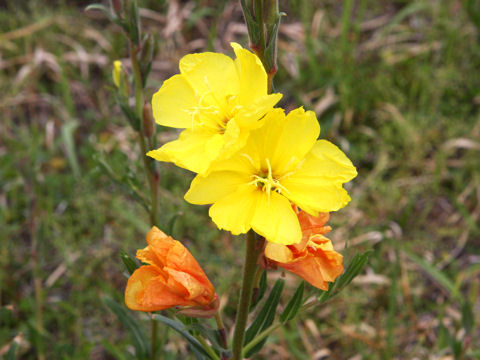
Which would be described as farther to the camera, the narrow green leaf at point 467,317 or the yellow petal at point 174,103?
the narrow green leaf at point 467,317

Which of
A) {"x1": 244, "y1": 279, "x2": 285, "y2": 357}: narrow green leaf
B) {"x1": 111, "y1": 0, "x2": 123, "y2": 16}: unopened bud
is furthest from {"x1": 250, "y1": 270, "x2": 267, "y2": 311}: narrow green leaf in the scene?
{"x1": 111, "y1": 0, "x2": 123, "y2": 16}: unopened bud

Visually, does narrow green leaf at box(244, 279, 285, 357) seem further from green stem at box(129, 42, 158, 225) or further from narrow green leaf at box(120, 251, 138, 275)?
green stem at box(129, 42, 158, 225)

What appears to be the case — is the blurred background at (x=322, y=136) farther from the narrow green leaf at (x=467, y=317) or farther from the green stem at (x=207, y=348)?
the green stem at (x=207, y=348)

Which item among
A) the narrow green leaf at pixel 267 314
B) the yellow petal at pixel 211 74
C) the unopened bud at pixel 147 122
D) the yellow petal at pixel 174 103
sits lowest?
the narrow green leaf at pixel 267 314

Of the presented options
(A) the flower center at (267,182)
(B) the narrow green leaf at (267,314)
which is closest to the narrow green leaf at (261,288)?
(B) the narrow green leaf at (267,314)

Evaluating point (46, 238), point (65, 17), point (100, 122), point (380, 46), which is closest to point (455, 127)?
point (380, 46)

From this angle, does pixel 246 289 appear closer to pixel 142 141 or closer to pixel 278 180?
pixel 278 180

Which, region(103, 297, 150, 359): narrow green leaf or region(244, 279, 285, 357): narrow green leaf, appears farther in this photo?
region(103, 297, 150, 359): narrow green leaf

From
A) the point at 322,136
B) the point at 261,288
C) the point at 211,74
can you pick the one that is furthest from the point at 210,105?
the point at 322,136
